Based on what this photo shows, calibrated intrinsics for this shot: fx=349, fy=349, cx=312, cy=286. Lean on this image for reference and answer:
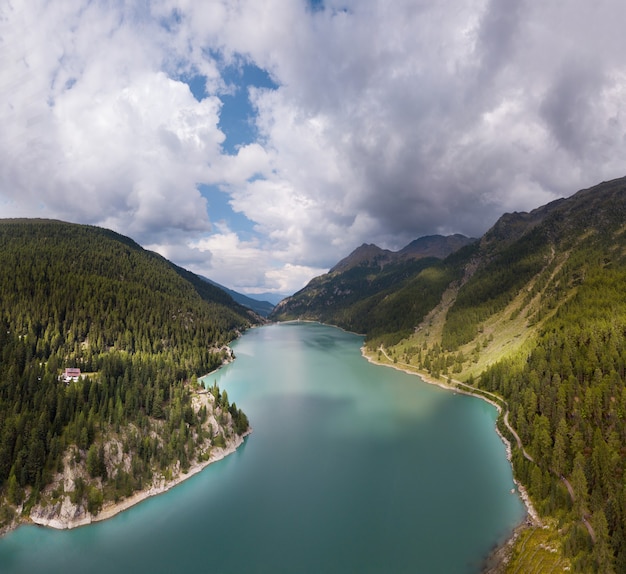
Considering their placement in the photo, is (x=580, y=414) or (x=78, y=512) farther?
(x=580, y=414)

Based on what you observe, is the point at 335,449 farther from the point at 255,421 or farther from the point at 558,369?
the point at 558,369

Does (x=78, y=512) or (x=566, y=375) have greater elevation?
(x=566, y=375)

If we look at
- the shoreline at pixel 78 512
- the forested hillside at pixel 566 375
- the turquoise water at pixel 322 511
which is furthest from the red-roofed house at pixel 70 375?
the forested hillside at pixel 566 375

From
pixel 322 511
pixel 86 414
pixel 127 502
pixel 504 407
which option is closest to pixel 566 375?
pixel 504 407

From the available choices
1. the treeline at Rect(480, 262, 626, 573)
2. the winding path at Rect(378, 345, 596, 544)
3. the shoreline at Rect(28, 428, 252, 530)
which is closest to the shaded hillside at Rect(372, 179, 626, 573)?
the treeline at Rect(480, 262, 626, 573)

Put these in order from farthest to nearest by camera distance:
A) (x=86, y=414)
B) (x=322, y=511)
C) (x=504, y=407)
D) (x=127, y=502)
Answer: (x=504, y=407) → (x=86, y=414) → (x=127, y=502) → (x=322, y=511)

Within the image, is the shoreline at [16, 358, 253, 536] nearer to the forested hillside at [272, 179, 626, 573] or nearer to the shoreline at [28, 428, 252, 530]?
the shoreline at [28, 428, 252, 530]

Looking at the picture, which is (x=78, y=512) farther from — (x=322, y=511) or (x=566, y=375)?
(x=566, y=375)
